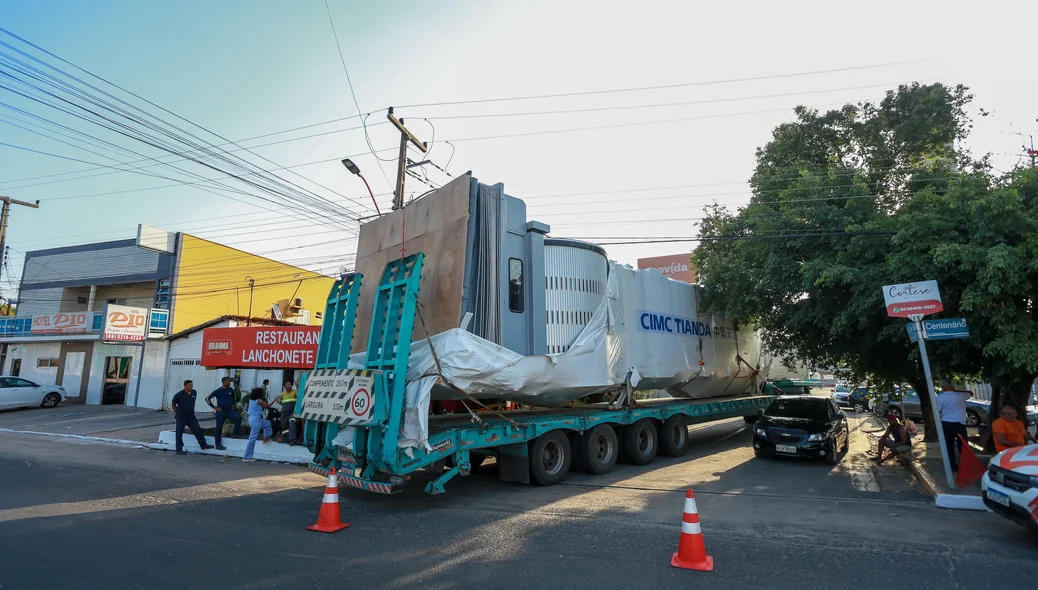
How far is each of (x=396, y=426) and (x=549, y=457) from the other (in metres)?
3.20

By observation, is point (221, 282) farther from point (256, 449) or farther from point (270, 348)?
point (256, 449)

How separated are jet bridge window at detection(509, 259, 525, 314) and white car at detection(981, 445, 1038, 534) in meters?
6.21

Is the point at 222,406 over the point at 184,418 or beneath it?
over

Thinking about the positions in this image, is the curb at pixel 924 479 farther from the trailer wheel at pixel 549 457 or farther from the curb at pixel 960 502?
the trailer wheel at pixel 549 457

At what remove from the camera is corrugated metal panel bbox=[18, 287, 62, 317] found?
93.1 feet

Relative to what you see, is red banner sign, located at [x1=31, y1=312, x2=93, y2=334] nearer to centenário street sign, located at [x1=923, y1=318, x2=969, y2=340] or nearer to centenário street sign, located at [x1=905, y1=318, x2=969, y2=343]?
centenário street sign, located at [x1=905, y1=318, x2=969, y2=343]

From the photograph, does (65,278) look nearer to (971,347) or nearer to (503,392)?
(503,392)

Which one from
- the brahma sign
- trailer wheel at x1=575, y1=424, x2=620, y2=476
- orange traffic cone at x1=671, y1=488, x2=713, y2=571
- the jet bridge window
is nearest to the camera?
orange traffic cone at x1=671, y1=488, x2=713, y2=571

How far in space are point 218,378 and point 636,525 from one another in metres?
20.0

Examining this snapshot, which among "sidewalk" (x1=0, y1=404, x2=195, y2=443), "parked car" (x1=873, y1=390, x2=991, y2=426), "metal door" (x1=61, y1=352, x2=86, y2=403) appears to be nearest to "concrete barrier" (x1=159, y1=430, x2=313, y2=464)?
"sidewalk" (x1=0, y1=404, x2=195, y2=443)

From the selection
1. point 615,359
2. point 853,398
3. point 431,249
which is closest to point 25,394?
point 431,249

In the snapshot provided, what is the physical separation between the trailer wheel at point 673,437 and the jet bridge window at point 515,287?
199 inches

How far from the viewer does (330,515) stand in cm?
610

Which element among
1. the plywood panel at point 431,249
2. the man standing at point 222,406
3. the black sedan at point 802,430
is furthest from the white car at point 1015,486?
the man standing at point 222,406
